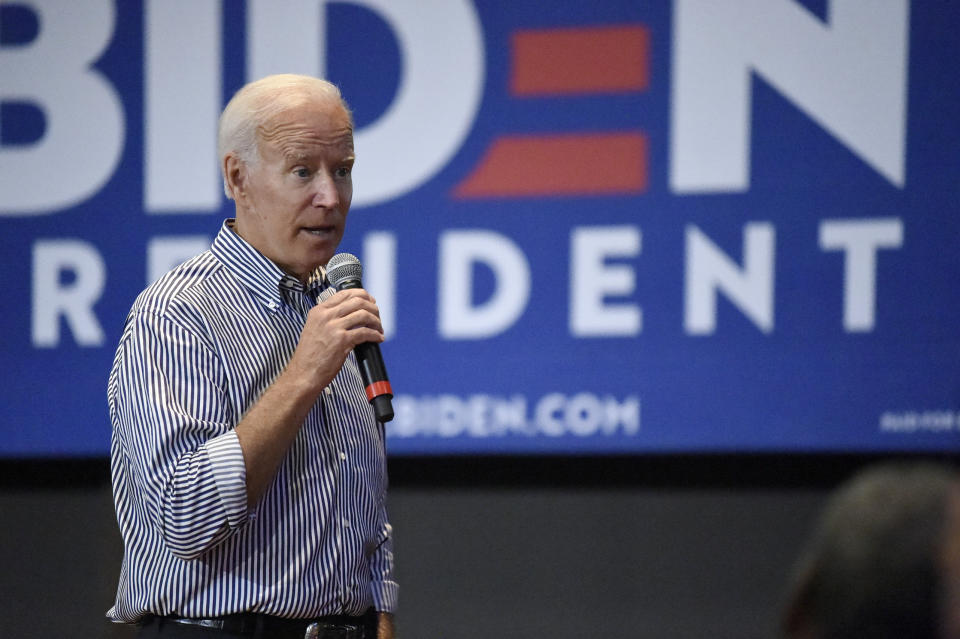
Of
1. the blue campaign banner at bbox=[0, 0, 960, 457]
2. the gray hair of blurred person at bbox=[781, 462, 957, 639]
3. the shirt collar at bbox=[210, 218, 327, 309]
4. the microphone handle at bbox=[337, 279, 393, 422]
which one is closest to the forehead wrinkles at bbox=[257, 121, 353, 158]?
the shirt collar at bbox=[210, 218, 327, 309]

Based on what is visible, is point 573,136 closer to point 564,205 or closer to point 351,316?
point 564,205

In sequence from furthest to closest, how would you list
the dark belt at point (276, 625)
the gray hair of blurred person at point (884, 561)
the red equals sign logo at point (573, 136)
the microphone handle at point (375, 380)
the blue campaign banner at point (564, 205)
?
the red equals sign logo at point (573, 136), the blue campaign banner at point (564, 205), the microphone handle at point (375, 380), the dark belt at point (276, 625), the gray hair of blurred person at point (884, 561)

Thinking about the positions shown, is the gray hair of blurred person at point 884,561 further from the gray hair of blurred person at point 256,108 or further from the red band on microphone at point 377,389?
the gray hair of blurred person at point 256,108

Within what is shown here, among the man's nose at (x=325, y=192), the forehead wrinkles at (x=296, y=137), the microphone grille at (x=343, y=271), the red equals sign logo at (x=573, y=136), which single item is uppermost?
the red equals sign logo at (x=573, y=136)

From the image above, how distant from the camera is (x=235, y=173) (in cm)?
194

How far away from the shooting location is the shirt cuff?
5.35 feet

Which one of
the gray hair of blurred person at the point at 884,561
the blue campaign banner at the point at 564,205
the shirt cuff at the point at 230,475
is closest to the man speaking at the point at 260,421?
the shirt cuff at the point at 230,475

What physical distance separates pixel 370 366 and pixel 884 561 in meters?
1.20

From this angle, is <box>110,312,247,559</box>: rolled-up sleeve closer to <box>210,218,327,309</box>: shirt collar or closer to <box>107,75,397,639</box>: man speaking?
<box>107,75,397,639</box>: man speaking

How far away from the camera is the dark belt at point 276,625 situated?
1.73 m

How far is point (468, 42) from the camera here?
3.52 m

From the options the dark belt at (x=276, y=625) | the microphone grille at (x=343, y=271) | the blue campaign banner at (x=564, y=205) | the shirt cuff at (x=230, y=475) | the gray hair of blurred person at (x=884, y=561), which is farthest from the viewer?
the blue campaign banner at (x=564, y=205)

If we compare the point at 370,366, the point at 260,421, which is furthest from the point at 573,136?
the point at 260,421

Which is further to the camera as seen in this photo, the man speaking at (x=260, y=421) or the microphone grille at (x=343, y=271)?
the microphone grille at (x=343, y=271)
